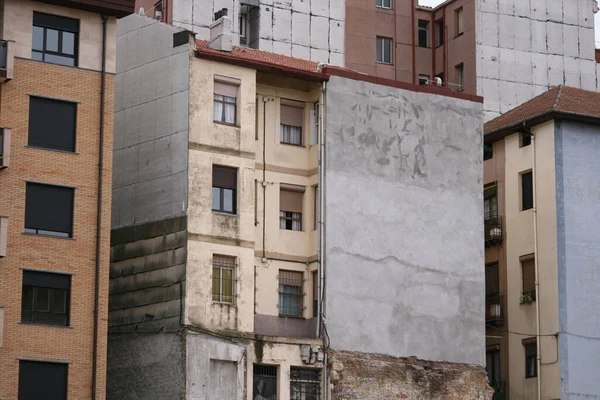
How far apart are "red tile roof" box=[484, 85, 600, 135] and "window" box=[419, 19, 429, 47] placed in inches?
921

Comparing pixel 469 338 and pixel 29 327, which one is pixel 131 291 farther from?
pixel 469 338

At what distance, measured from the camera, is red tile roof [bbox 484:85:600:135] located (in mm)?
65188

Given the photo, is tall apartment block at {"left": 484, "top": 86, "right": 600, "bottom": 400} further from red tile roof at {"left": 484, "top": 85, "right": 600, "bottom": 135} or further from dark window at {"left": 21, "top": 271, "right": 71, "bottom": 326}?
dark window at {"left": 21, "top": 271, "right": 71, "bottom": 326}

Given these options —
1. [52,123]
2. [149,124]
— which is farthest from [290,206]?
[52,123]

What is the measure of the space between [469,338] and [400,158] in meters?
7.53

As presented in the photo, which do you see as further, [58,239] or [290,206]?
[290,206]

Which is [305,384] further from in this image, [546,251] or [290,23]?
[290,23]

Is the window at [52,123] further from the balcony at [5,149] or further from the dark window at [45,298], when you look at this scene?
the dark window at [45,298]

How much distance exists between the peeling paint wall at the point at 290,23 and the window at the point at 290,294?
26638 mm

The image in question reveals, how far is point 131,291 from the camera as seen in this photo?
57.8m

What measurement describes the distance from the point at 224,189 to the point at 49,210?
696 centimetres

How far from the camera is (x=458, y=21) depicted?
297 ft

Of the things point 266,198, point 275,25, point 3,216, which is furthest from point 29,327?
point 275,25

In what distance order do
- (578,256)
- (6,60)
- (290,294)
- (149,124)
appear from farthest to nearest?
(578,256) < (290,294) < (149,124) < (6,60)
